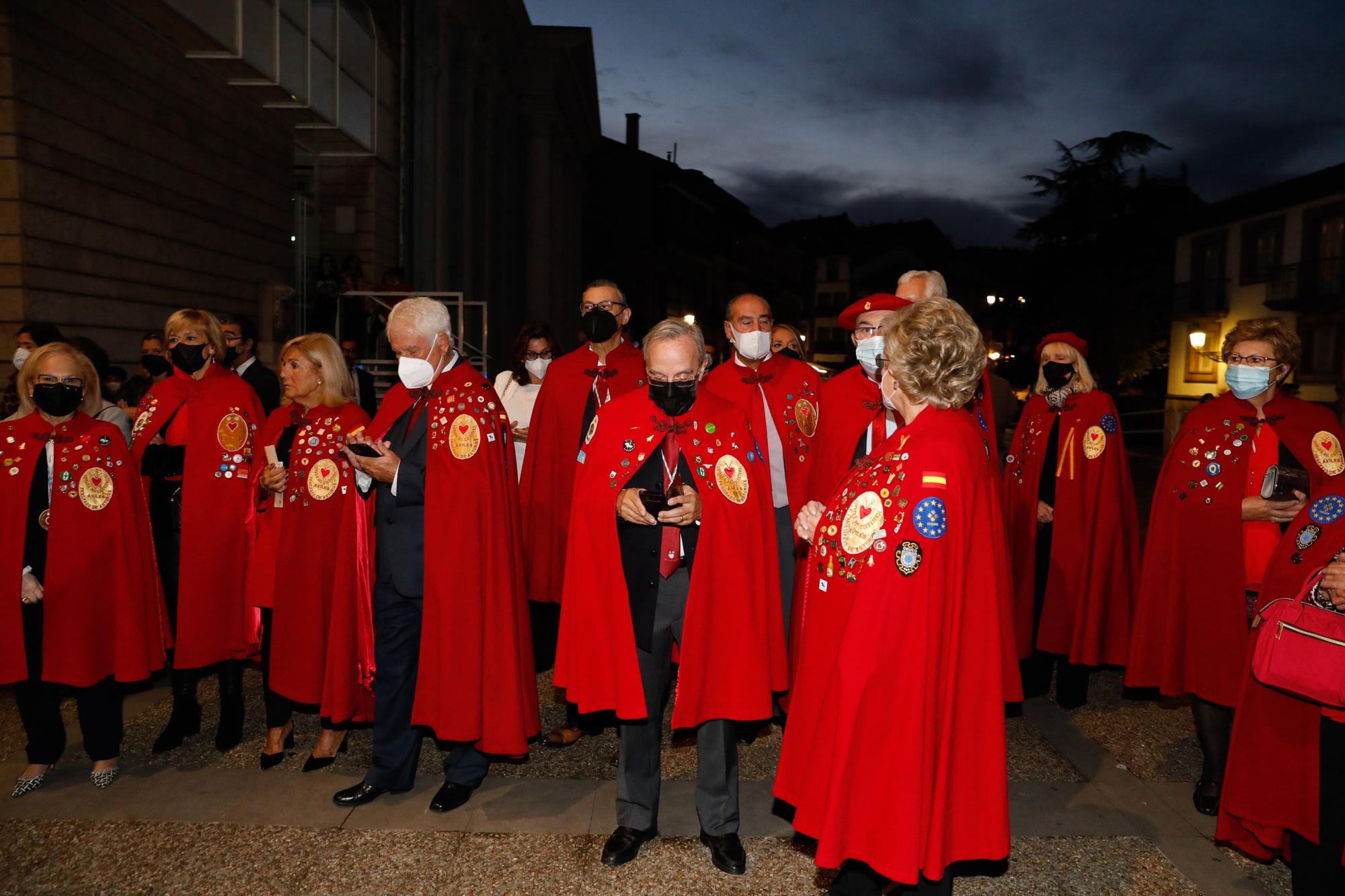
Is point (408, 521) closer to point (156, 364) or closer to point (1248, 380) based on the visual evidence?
point (156, 364)

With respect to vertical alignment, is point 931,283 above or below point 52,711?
above

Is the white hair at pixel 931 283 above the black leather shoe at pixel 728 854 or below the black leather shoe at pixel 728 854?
above

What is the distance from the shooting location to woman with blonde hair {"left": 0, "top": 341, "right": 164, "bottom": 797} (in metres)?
4.38

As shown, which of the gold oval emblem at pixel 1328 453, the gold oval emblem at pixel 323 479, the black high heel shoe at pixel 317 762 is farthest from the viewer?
the black high heel shoe at pixel 317 762

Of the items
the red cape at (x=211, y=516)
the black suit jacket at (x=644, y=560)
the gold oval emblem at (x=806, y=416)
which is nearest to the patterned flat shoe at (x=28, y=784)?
the red cape at (x=211, y=516)

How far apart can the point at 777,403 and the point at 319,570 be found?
8.89ft

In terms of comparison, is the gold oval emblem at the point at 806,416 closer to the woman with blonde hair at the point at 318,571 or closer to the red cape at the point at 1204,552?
the red cape at the point at 1204,552

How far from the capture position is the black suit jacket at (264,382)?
5973mm

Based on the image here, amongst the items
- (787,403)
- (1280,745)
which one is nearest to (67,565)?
(787,403)

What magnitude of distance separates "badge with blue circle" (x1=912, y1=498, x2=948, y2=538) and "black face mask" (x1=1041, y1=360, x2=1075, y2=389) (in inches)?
146

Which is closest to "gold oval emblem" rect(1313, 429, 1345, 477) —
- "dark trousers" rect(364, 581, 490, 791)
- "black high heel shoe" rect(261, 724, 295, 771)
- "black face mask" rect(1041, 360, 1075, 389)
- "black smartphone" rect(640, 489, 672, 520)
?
"black face mask" rect(1041, 360, 1075, 389)

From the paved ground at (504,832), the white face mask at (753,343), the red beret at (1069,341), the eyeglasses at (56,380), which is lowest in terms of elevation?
the paved ground at (504,832)

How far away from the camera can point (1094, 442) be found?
5777mm

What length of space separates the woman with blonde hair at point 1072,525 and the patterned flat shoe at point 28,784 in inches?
229
